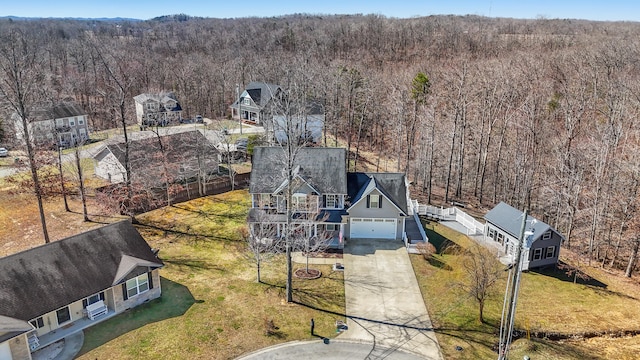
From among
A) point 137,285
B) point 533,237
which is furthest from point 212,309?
point 533,237

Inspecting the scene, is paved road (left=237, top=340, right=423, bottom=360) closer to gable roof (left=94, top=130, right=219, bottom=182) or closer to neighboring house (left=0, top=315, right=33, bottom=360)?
neighboring house (left=0, top=315, right=33, bottom=360)

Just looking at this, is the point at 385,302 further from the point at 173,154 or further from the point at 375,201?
the point at 173,154

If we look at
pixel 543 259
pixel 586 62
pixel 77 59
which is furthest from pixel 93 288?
pixel 77 59

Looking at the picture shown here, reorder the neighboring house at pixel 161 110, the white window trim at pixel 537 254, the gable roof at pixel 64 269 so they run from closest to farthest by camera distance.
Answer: the gable roof at pixel 64 269 → the white window trim at pixel 537 254 → the neighboring house at pixel 161 110

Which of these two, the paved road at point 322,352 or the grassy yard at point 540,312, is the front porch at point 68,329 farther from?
the grassy yard at point 540,312

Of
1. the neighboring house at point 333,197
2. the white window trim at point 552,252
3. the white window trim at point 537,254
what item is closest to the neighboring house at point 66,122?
the neighboring house at point 333,197

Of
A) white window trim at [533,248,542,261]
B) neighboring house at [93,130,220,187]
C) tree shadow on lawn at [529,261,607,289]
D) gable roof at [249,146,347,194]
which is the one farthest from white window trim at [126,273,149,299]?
white window trim at [533,248,542,261]

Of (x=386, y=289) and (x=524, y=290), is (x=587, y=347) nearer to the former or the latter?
(x=524, y=290)
